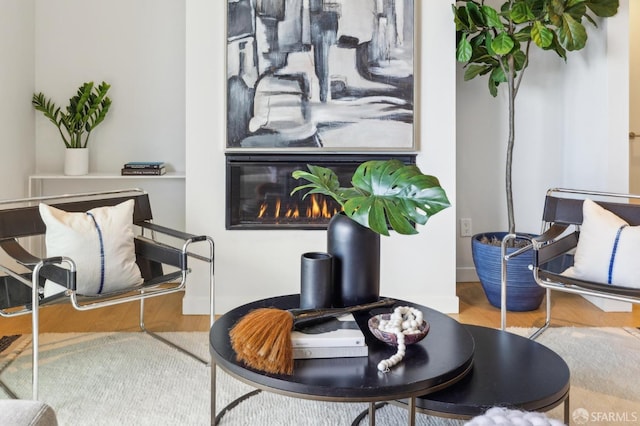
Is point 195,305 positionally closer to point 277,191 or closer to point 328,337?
point 277,191

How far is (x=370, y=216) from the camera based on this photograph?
2.15 metres

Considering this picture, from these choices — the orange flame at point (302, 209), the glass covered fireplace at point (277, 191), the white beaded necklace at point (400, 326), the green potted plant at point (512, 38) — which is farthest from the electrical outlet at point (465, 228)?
the white beaded necklace at point (400, 326)

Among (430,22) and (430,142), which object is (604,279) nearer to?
(430,142)

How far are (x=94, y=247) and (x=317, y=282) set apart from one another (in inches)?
42.5

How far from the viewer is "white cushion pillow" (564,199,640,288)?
2811 mm

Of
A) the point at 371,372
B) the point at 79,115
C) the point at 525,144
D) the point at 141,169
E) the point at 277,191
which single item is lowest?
the point at 371,372

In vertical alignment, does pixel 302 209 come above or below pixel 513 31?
below

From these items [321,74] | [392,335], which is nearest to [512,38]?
[321,74]

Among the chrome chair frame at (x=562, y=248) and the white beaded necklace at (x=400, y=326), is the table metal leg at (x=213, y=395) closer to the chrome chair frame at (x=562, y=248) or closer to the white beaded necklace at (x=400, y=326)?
the white beaded necklace at (x=400, y=326)

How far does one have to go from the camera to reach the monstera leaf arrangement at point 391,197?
2146 mm

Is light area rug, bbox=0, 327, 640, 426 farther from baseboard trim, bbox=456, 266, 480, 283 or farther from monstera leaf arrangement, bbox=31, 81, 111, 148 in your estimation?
monstera leaf arrangement, bbox=31, 81, 111, 148

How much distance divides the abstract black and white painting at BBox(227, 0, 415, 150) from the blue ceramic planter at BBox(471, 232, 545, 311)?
0.75m

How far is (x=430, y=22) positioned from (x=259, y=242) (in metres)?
1.48

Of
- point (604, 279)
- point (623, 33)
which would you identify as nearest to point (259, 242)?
point (604, 279)
